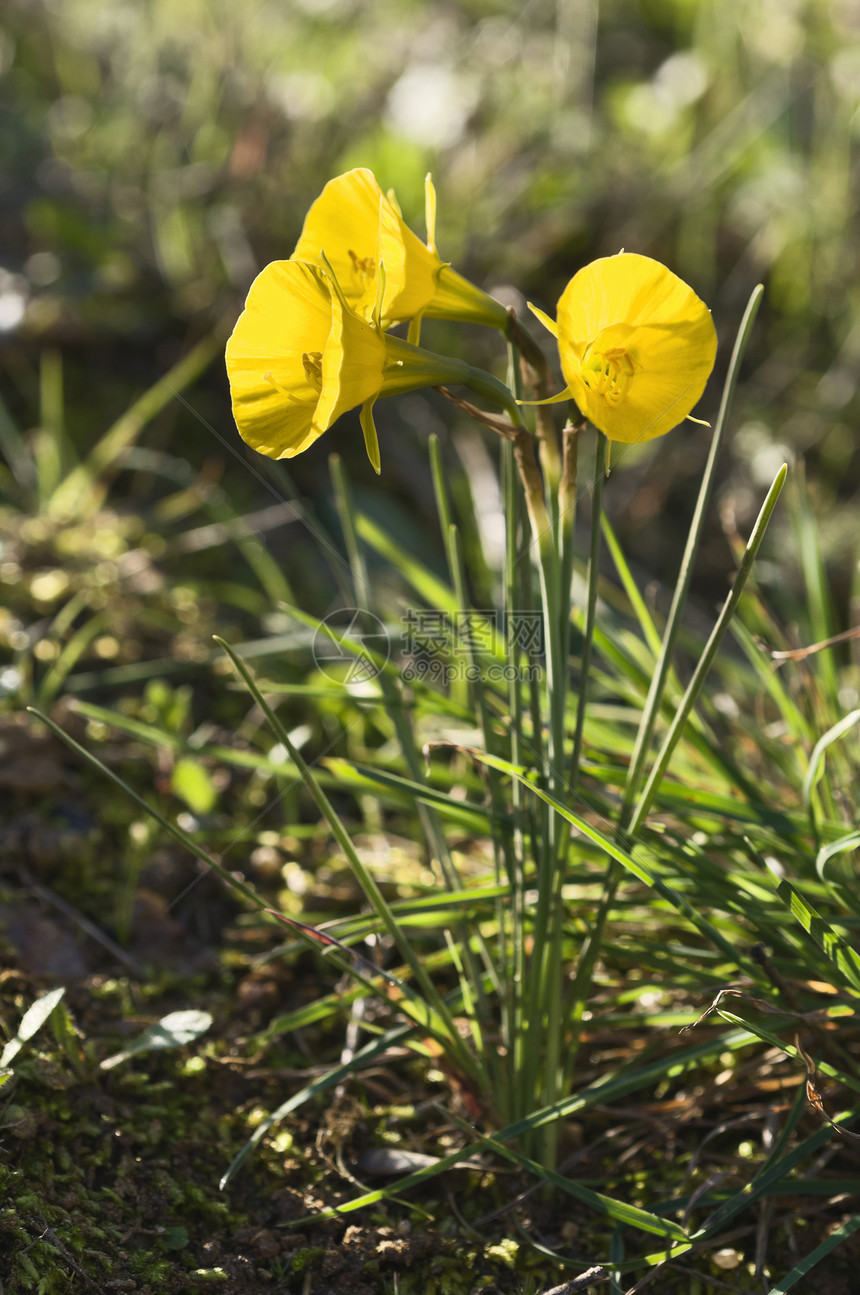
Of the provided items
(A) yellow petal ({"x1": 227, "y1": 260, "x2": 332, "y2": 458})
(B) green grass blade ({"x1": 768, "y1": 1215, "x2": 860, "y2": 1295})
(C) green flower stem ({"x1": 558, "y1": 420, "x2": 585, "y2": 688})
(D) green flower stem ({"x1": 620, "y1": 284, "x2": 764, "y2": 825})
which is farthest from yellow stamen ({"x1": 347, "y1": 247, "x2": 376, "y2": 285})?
(B) green grass blade ({"x1": 768, "y1": 1215, "x2": 860, "y2": 1295})

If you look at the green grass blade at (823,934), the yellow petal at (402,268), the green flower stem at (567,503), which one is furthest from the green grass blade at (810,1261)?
the yellow petal at (402,268)

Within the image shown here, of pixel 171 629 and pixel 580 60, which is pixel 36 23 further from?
pixel 171 629

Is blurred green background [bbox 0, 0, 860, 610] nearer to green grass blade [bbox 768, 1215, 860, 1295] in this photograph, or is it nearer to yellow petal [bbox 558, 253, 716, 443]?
yellow petal [bbox 558, 253, 716, 443]

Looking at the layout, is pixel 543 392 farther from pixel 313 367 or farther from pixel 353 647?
pixel 353 647

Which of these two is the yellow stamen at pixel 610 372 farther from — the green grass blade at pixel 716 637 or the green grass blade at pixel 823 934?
the green grass blade at pixel 823 934

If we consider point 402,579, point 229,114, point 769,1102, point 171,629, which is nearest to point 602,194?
point 229,114
